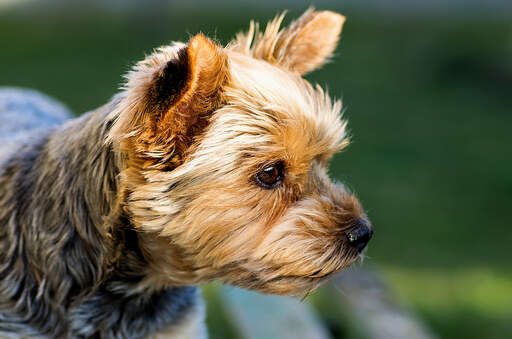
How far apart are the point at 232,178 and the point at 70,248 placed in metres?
0.75

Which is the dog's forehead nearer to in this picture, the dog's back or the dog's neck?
the dog's neck

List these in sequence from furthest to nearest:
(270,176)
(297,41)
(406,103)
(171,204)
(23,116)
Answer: (406,103)
(23,116)
(297,41)
(270,176)
(171,204)

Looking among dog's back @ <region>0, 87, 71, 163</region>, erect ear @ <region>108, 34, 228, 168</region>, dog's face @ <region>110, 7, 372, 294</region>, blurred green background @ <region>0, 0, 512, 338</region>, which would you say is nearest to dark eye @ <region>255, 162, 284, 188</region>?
dog's face @ <region>110, 7, 372, 294</region>

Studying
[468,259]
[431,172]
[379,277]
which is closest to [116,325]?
[379,277]

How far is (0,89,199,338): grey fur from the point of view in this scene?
9.25ft

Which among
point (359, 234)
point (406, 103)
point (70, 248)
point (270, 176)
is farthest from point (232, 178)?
point (406, 103)

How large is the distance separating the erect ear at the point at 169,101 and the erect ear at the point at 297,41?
57 centimetres

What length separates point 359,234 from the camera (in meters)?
2.91

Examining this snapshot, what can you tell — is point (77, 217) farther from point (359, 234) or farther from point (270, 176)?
point (359, 234)

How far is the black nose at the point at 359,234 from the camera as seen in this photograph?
9.52ft

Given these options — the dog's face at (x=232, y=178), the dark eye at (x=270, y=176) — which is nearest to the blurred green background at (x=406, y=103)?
the dog's face at (x=232, y=178)

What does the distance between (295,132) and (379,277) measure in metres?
2.19

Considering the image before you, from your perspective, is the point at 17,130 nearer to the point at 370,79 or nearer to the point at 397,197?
the point at 397,197

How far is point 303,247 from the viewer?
2.83m
